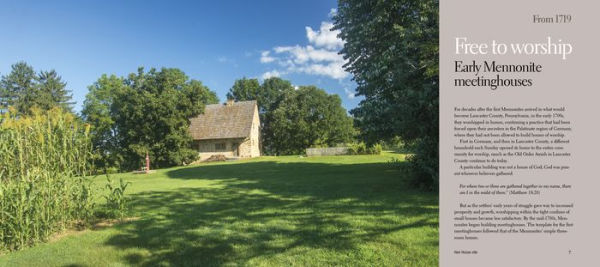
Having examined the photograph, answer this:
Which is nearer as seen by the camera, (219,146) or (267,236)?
(267,236)

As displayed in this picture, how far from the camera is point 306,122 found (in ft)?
161

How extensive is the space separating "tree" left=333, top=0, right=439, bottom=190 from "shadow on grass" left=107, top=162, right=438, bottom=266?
187 centimetres

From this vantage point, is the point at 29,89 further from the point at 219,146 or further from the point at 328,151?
the point at 328,151

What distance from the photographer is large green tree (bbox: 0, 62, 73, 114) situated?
2190 inches

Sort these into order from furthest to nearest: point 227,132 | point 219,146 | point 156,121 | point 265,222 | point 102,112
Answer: point 102,112, point 219,146, point 227,132, point 156,121, point 265,222

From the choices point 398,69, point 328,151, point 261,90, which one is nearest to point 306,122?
point 261,90

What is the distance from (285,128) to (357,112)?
35.3 meters

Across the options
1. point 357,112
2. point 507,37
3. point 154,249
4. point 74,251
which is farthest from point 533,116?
point 357,112

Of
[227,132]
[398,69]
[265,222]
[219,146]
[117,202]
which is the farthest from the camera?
[219,146]

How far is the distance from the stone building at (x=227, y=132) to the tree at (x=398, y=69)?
2091 centimetres

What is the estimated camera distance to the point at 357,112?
12.9 metres

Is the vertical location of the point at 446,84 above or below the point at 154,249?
above

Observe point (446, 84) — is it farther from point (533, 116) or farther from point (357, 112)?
point (357, 112)

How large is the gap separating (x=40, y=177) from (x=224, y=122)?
1177 inches
